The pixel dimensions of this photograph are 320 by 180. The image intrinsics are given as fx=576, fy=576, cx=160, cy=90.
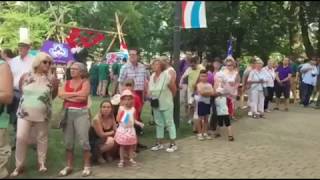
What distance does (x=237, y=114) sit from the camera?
50.8ft

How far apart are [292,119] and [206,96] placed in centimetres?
494

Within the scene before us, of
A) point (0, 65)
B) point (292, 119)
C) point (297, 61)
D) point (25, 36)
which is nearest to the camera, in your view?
point (0, 65)

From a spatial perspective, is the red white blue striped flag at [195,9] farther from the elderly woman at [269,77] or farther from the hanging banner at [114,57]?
the hanging banner at [114,57]

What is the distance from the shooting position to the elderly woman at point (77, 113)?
24.5 feet

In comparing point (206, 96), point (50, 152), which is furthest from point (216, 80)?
point (50, 152)

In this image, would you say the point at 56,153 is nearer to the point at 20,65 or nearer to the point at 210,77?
the point at 20,65

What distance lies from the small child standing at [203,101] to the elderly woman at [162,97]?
136cm

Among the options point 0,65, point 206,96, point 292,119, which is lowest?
point 292,119

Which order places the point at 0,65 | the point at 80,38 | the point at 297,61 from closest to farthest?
the point at 0,65, the point at 80,38, the point at 297,61

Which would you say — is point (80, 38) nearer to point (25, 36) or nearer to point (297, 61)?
point (25, 36)

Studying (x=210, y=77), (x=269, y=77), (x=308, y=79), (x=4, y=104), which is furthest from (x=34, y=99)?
(x=308, y=79)

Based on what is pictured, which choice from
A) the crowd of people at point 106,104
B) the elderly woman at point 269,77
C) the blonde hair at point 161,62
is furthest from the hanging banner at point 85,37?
the elderly woman at point 269,77

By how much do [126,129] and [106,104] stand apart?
1.56ft

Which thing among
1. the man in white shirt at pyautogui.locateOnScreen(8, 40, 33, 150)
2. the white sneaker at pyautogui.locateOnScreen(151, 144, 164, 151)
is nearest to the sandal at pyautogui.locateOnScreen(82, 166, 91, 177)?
the man in white shirt at pyautogui.locateOnScreen(8, 40, 33, 150)
